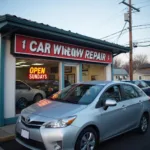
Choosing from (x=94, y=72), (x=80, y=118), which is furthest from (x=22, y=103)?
(x=80, y=118)

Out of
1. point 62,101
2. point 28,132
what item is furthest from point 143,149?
point 28,132

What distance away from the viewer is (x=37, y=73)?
10.3 meters

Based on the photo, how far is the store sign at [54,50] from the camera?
801 cm

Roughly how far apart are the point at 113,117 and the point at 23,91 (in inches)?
213

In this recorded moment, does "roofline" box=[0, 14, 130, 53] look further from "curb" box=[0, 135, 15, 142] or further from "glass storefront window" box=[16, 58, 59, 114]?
"curb" box=[0, 135, 15, 142]

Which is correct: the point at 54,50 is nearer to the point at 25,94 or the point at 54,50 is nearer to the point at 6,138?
the point at 25,94

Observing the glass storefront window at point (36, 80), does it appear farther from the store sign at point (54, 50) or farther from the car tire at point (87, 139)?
the car tire at point (87, 139)

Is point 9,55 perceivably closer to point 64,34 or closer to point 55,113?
point 64,34

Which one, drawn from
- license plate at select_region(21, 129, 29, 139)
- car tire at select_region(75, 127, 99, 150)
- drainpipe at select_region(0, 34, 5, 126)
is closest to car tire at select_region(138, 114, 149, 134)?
car tire at select_region(75, 127, 99, 150)

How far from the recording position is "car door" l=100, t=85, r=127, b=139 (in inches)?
196

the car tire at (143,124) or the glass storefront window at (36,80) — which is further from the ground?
the glass storefront window at (36,80)

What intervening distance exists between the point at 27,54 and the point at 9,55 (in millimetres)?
680

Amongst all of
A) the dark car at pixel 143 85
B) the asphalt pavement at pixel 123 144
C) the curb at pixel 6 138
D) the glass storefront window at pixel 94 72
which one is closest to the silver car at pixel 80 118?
the asphalt pavement at pixel 123 144

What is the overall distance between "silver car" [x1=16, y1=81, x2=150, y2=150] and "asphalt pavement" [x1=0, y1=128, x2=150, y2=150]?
37cm
